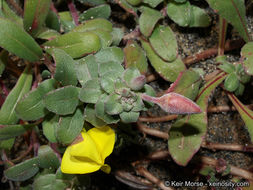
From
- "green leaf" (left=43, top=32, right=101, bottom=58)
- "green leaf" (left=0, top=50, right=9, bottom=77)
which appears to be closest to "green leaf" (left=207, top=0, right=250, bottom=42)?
"green leaf" (left=43, top=32, right=101, bottom=58)

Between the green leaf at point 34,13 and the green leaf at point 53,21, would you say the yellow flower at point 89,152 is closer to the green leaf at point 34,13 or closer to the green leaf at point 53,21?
the green leaf at point 34,13

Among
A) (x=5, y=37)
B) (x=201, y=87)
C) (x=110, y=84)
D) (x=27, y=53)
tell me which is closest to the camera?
(x=110, y=84)

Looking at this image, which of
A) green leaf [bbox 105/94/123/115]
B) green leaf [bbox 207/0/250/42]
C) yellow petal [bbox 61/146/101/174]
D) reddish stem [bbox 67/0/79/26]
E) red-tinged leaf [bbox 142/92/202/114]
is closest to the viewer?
red-tinged leaf [bbox 142/92/202/114]

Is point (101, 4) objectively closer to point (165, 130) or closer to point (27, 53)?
point (27, 53)

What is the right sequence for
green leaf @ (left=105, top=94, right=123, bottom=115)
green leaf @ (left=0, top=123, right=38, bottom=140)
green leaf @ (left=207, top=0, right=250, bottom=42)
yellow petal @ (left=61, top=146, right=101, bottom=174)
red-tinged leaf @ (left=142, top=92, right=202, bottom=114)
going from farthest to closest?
green leaf @ (left=207, top=0, right=250, bottom=42) < green leaf @ (left=0, top=123, right=38, bottom=140) < yellow petal @ (left=61, top=146, right=101, bottom=174) < green leaf @ (left=105, top=94, right=123, bottom=115) < red-tinged leaf @ (left=142, top=92, right=202, bottom=114)

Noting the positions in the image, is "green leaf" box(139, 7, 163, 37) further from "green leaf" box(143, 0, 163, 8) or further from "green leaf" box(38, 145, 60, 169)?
"green leaf" box(38, 145, 60, 169)

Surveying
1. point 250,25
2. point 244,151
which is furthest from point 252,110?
point 250,25
